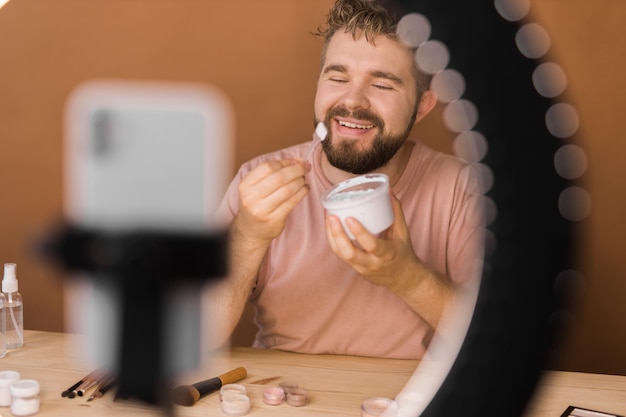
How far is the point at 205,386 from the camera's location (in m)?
0.67

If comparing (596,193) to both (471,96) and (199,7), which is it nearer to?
(199,7)

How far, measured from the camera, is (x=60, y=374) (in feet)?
2.40

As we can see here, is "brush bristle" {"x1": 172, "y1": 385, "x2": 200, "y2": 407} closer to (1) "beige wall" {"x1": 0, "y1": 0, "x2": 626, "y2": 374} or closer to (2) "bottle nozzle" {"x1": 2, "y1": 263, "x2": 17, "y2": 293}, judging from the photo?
(2) "bottle nozzle" {"x1": 2, "y1": 263, "x2": 17, "y2": 293}

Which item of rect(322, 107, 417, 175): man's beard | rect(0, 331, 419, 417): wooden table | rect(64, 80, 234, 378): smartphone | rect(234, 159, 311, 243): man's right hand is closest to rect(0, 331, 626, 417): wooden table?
rect(0, 331, 419, 417): wooden table

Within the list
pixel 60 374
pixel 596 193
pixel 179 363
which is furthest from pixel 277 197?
pixel 596 193

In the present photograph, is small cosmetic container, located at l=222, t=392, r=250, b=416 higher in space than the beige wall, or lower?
lower

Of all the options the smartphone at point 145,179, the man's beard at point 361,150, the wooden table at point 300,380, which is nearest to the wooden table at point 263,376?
the wooden table at point 300,380

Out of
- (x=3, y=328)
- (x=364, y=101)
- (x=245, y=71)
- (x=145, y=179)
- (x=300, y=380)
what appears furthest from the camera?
(x=245, y=71)

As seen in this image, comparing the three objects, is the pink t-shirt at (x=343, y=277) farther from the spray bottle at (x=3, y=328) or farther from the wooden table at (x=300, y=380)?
the spray bottle at (x=3, y=328)

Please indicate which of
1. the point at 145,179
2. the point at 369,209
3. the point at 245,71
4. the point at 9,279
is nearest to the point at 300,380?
the point at 369,209

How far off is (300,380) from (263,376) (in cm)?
4

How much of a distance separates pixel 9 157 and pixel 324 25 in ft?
2.29

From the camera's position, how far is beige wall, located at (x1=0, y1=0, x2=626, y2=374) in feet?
3.83

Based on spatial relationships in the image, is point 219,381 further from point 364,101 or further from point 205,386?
point 364,101
